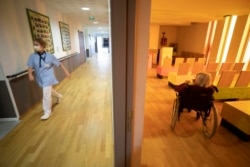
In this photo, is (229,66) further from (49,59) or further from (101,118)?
(49,59)

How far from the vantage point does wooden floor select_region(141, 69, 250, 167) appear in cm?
167

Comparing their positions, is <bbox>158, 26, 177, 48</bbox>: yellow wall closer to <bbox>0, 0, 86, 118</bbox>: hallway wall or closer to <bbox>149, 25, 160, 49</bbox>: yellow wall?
<bbox>149, 25, 160, 49</bbox>: yellow wall

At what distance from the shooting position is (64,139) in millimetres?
2002

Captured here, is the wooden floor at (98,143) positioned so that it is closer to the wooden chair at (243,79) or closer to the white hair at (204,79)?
the white hair at (204,79)

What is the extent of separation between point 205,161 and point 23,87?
3.23 meters

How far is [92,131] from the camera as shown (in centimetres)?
219

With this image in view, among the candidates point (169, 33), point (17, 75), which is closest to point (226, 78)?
point (17, 75)

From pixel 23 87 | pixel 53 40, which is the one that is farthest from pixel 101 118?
pixel 53 40

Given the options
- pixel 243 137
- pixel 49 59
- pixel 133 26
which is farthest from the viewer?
pixel 49 59

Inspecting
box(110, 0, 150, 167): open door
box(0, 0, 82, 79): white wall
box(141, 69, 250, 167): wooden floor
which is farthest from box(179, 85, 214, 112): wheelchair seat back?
box(0, 0, 82, 79): white wall

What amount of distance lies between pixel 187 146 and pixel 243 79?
7.42 ft

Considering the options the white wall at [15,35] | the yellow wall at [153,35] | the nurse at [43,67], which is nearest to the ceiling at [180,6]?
the white wall at [15,35]

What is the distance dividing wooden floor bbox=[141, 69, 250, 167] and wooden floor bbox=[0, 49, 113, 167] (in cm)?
61

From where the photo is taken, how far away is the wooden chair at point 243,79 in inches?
114
